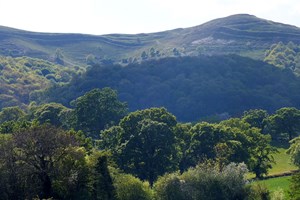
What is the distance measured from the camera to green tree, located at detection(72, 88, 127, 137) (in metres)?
114

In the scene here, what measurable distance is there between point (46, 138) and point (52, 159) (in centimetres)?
257

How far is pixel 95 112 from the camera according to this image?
115125mm

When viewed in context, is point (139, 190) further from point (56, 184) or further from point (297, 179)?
point (297, 179)

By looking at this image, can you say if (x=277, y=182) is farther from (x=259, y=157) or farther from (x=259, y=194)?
(x=259, y=194)

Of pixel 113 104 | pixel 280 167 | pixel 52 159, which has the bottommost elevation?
pixel 280 167

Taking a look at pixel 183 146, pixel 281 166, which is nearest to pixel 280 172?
pixel 281 166

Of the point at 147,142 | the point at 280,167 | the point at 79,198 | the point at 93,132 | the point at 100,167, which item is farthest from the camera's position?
the point at 93,132

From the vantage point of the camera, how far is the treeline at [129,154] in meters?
55.6

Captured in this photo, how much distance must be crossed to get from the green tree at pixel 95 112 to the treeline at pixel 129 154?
235 millimetres

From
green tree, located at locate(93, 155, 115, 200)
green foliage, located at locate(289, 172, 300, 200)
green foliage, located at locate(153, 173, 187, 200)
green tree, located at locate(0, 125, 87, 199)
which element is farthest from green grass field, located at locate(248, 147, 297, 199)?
green tree, located at locate(0, 125, 87, 199)

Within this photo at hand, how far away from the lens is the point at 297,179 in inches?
2429

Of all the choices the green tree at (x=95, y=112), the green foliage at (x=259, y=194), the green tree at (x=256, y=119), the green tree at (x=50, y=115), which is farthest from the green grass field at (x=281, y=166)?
the green tree at (x=50, y=115)

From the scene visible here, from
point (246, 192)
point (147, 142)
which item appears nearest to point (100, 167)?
point (246, 192)

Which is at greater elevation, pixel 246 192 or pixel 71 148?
pixel 71 148
